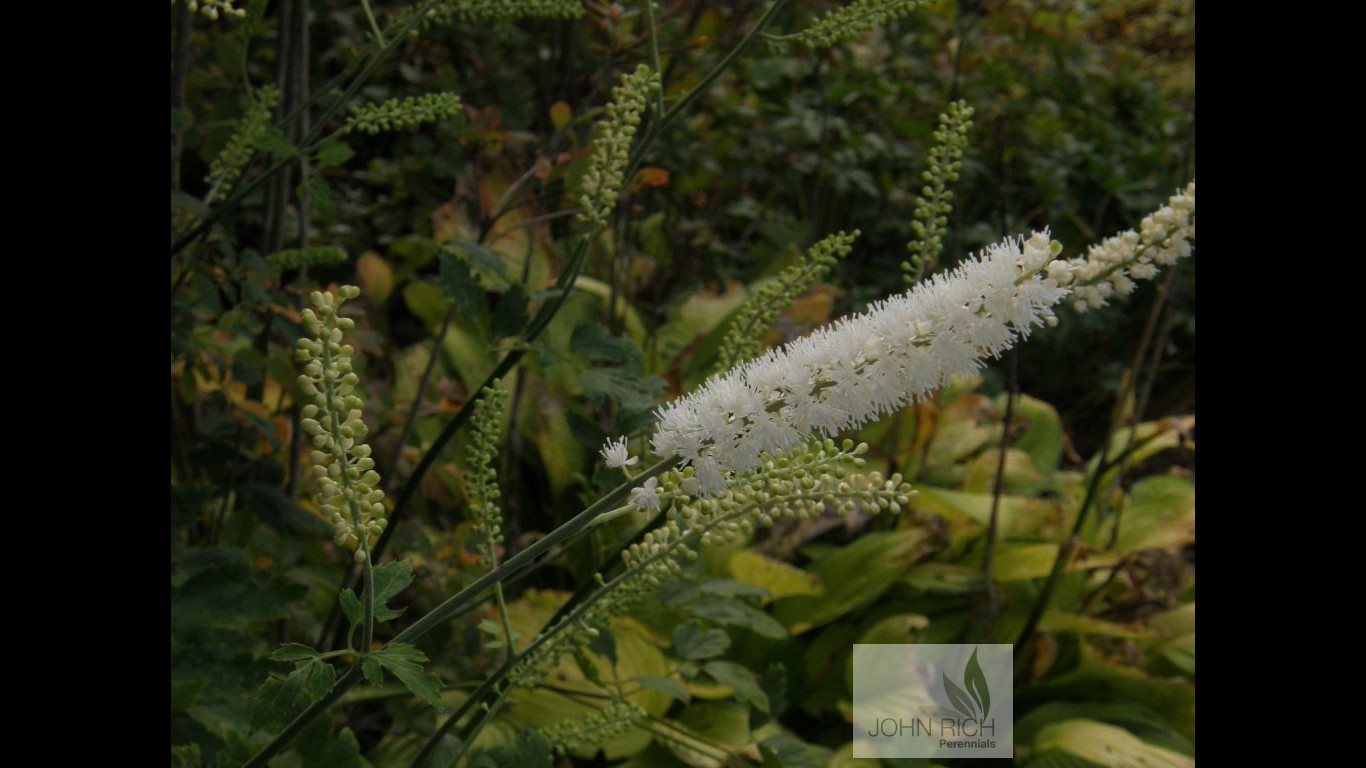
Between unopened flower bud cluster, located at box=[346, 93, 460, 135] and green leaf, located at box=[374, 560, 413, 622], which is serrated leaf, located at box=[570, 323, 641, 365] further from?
green leaf, located at box=[374, 560, 413, 622]

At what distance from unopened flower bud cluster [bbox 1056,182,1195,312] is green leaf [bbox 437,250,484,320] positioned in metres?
0.77

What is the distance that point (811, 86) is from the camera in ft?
13.4

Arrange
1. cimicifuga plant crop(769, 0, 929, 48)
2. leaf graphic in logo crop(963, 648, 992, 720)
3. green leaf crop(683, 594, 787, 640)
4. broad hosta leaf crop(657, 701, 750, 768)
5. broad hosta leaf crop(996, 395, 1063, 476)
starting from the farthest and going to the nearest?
broad hosta leaf crop(996, 395, 1063, 476) → leaf graphic in logo crop(963, 648, 992, 720) → broad hosta leaf crop(657, 701, 750, 768) → green leaf crop(683, 594, 787, 640) → cimicifuga plant crop(769, 0, 929, 48)

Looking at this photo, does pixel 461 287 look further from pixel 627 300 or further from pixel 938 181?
pixel 627 300

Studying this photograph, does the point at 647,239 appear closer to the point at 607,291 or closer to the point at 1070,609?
the point at 607,291

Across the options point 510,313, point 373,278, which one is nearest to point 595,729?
point 510,313

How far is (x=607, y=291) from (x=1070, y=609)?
4.67ft

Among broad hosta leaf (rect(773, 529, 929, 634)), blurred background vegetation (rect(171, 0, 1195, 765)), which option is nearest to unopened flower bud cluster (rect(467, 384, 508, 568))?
blurred background vegetation (rect(171, 0, 1195, 765))

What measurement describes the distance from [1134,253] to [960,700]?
1276 mm

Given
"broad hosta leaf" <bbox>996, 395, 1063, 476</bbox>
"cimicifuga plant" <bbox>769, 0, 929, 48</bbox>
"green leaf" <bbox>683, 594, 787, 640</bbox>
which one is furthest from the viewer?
"broad hosta leaf" <bbox>996, 395, 1063, 476</bbox>

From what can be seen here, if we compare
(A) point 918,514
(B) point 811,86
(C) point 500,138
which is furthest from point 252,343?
(B) point 811,86

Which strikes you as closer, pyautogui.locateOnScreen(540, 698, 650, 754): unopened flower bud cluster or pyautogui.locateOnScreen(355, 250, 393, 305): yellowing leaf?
pyautogui.locateOnScreen(540, 698, 650, 754): unopened flower bud cluster

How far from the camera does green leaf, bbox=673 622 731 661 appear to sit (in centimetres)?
145

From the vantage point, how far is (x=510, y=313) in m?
1.28
